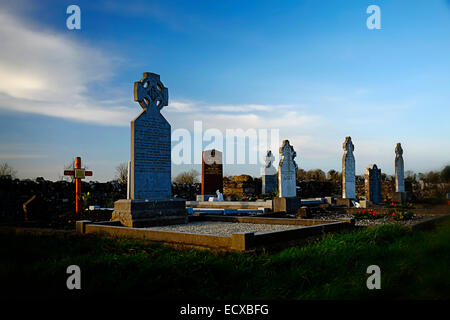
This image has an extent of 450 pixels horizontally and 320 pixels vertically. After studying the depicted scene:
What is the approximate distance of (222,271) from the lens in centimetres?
455

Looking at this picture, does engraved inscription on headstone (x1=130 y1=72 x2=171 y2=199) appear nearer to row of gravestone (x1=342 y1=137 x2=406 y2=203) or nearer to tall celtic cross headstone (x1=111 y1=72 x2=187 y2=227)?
tall celtic cross headstone (x1=111 y1=72 x2=187 y2=227)

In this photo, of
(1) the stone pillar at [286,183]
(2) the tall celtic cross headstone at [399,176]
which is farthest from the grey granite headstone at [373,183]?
(1) the stone pillar at [286,183]

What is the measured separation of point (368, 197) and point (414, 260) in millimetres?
14158

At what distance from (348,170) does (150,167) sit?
11.0m

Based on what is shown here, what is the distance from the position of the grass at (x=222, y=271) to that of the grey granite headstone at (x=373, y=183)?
1307cm

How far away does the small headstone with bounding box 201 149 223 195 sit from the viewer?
18.3m

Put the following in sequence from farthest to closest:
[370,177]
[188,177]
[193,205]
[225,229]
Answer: [188,177] → [370,177] → [193,205] → [225,229]

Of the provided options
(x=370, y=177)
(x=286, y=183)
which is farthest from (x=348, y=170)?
(x=286, y=183)

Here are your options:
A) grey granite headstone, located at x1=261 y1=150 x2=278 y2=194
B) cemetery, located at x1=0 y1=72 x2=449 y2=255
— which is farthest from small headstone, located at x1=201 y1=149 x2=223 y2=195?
grey granite headstone, located at x1=261 y1=150 x2=278 y2=194

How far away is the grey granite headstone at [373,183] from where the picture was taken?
1869 cm

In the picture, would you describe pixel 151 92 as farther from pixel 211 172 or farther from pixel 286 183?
pixel 211 172

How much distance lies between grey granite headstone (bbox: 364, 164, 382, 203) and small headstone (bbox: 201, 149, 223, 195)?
7.49 m

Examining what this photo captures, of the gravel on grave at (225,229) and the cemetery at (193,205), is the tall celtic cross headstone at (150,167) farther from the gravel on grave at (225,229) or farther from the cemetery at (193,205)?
the gravel on grave at (225,229)
